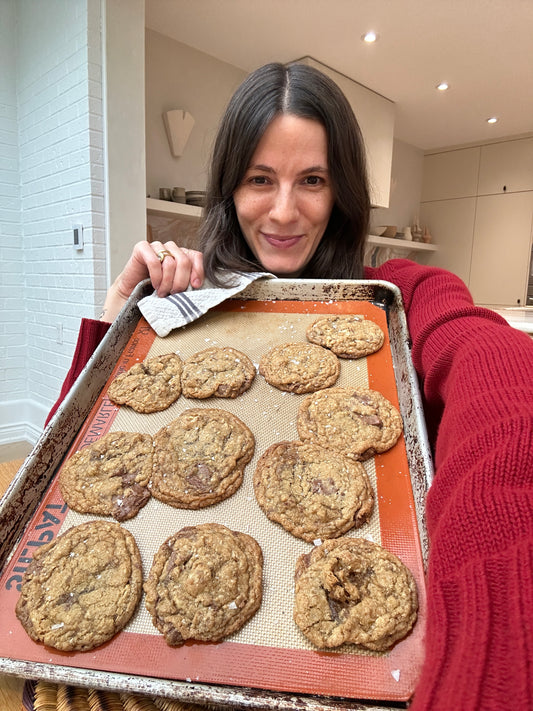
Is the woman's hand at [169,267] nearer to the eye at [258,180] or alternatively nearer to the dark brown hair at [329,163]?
the dark brown hair at [329,163]

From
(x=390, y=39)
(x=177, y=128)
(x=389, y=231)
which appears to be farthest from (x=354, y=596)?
(x=389, y=231)

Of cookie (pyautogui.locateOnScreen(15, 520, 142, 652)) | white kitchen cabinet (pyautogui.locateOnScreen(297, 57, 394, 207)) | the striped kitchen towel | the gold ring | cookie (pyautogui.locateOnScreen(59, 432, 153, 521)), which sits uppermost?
white kitchen cabinet (pyautogui.locateOnScreen(297, 57, 394, 207))

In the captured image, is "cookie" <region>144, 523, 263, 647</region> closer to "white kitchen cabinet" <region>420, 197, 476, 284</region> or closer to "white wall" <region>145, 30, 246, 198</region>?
"white wall" <region>145, 30, 246, 198</region>

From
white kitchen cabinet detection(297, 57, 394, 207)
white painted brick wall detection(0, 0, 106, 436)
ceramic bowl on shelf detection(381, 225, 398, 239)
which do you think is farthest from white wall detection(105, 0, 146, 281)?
ceramic bowl on shelf detection(381, 225, 398, 239)

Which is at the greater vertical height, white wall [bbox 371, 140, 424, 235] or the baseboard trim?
white wall [bbox 371, 140, 424, 235]

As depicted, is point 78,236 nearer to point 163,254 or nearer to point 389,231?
point 163,254

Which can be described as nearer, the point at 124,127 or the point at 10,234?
the point at 124,127

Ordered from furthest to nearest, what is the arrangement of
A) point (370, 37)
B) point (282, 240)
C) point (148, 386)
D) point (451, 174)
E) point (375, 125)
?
point (451, 174), point (375, 125), point (370, 37), point (282, 240), point (148, 386)
